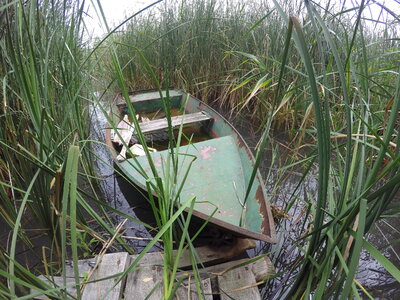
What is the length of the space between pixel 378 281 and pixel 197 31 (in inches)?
156

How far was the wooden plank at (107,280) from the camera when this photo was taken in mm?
1185

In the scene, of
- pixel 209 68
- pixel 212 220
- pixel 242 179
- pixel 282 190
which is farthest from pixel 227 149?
pixel 209 68

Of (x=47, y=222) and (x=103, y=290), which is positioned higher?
(x=47, y=222)

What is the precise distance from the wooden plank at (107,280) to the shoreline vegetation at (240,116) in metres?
0.13

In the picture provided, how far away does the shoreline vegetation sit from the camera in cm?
70

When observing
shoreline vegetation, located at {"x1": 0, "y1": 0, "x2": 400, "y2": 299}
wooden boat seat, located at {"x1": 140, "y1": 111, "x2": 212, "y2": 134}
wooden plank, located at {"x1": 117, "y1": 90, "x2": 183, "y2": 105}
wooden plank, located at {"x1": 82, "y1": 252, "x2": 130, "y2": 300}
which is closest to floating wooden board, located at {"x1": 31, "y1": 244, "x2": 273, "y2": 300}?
wooden plank, located at {"x1": 82, "y1": 252, "x2": 130, "y2": 300}

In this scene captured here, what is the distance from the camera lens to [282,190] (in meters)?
2.37

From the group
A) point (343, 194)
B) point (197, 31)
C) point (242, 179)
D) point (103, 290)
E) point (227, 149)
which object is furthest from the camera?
point (197, 31)

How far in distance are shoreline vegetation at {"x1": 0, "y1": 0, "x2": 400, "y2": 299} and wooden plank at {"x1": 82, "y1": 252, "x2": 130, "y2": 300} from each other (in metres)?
0.13

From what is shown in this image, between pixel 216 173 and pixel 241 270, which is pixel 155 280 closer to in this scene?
pixel 241 270

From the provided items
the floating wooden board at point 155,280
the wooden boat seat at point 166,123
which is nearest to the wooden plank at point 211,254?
the floating wooden board at point 155,280

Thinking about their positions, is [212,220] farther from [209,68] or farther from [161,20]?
[161,20]

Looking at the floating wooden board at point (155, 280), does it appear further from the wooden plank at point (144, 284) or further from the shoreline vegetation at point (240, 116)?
the shoreline vegetation at point (240, 116)

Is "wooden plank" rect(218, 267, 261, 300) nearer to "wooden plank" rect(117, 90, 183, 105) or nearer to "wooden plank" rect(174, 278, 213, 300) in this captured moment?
"wooden plank" rect(174, 278, 213, 300)
